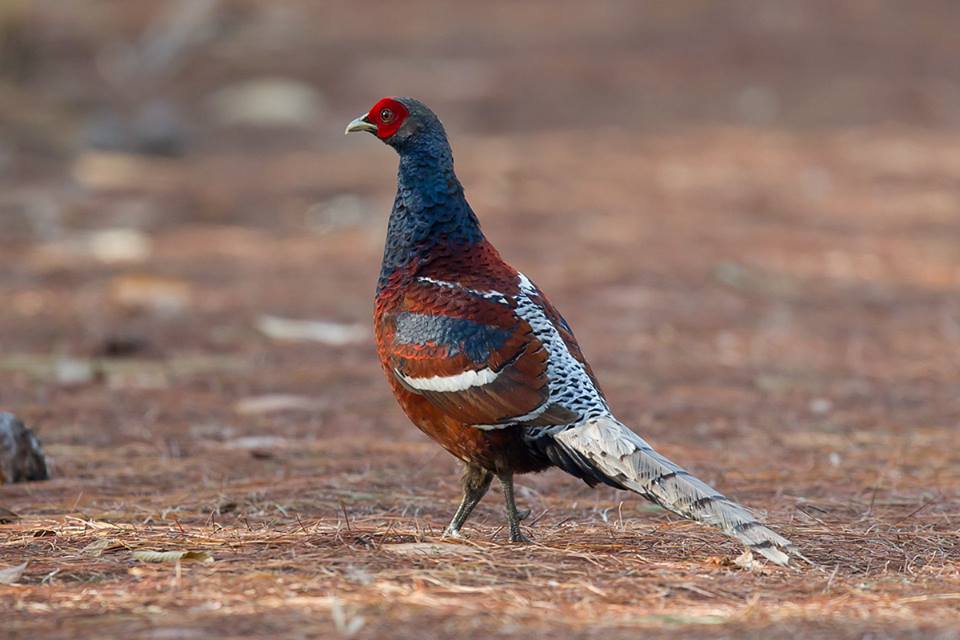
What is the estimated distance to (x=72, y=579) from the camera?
4.33 meters

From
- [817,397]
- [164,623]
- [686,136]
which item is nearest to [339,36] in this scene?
[686,136]

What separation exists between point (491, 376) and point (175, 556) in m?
1.20

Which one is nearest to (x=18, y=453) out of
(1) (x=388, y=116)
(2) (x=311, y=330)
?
(1) (x=388, y=116)

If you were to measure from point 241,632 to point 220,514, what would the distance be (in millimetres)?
1759

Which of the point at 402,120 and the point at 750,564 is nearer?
the point at 750,564

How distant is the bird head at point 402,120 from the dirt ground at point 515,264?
4.80 feet

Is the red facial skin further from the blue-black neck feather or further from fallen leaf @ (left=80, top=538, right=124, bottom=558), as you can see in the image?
fallen leaf @ (left=80, top=538, right=124, bottom=558)

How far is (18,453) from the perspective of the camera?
19.6 ft

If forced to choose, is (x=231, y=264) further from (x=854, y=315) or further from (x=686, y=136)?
(x=686, y=136)

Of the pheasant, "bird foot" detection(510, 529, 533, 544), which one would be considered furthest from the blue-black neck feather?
"bird foot" detection(510, 529, 533, 544)

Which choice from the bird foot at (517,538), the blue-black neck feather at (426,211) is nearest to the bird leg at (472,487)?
the bird foot at (517,538)

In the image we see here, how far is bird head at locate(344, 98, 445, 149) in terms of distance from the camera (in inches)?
219

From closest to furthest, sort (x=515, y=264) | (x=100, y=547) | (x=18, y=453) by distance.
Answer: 1. (x=100, y=547)
2. (x=18, y=453)
3. (x=515, y=264)

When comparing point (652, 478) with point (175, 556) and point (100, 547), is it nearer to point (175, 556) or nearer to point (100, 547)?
point (175, 556)
